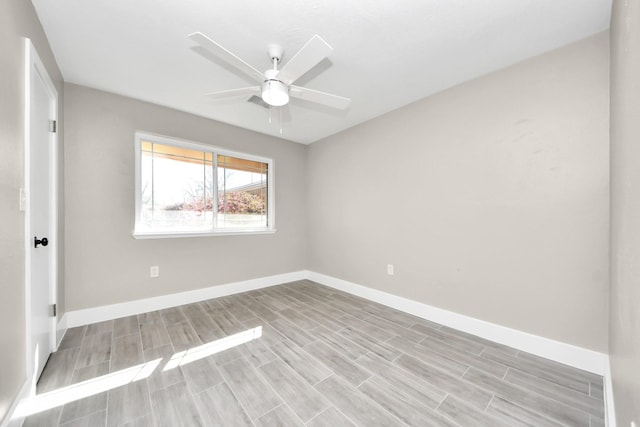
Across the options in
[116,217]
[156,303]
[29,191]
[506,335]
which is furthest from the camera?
[156,303]

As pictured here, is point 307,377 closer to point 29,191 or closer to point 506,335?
point 506,335

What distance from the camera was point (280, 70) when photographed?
1.72m

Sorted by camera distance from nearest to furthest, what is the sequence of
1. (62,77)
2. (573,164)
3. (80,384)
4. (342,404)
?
(342,404)
(80,384)
(573,164)
(62,77)

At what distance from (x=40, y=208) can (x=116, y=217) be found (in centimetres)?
96

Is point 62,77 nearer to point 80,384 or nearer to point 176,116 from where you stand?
point 176,116

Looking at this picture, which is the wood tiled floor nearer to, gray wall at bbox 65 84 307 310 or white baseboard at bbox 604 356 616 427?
white baseboard at bbox 604 356 616 427

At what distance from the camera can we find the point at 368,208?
11.1 feet

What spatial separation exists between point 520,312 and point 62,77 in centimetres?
469

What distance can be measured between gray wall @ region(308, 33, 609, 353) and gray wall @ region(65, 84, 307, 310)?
7.27ft

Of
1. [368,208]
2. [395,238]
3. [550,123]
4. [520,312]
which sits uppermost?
[550,123]

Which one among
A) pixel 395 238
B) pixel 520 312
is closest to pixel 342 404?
pixel 520 312

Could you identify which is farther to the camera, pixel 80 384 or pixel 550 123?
pixel 550 123

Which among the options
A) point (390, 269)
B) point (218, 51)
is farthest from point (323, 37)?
point (390, 269)

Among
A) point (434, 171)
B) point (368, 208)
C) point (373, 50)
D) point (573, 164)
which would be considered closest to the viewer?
point (573, 164)
